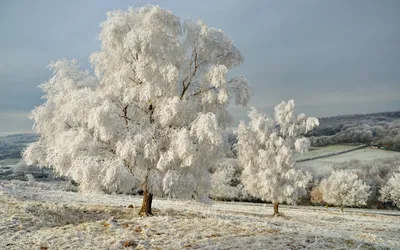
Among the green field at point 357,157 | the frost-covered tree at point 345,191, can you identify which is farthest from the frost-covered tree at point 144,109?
the green field at point 357,157

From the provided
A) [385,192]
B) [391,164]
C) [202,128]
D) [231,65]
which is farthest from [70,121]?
[391,164]

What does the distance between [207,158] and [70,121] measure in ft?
25.6

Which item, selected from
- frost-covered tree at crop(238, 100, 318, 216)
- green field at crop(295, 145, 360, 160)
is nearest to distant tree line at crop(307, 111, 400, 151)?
green field at crop(295, 145, 360, 160)

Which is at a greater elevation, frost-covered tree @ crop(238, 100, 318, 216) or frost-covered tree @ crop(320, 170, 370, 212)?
frost-covered tree @ crop(238, 100, 318, 216)

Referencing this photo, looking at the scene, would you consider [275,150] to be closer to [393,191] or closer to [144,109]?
[144,109]

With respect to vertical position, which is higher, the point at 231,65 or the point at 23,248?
the point at 231,65

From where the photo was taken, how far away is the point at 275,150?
3344 centimetres

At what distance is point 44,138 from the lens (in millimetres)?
19766

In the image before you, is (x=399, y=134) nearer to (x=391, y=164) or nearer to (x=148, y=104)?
(x=391, y=164)

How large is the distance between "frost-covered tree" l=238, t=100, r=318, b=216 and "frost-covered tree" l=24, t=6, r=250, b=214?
603 inches

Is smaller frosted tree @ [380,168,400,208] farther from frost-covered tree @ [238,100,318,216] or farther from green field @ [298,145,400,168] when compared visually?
frost-covered tree @ [238,100,318,216]

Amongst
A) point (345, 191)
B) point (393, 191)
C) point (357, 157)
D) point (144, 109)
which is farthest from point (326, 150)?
point (144, 109)

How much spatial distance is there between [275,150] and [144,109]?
1934 cm

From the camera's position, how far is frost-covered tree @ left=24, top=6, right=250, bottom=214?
1550 cm
